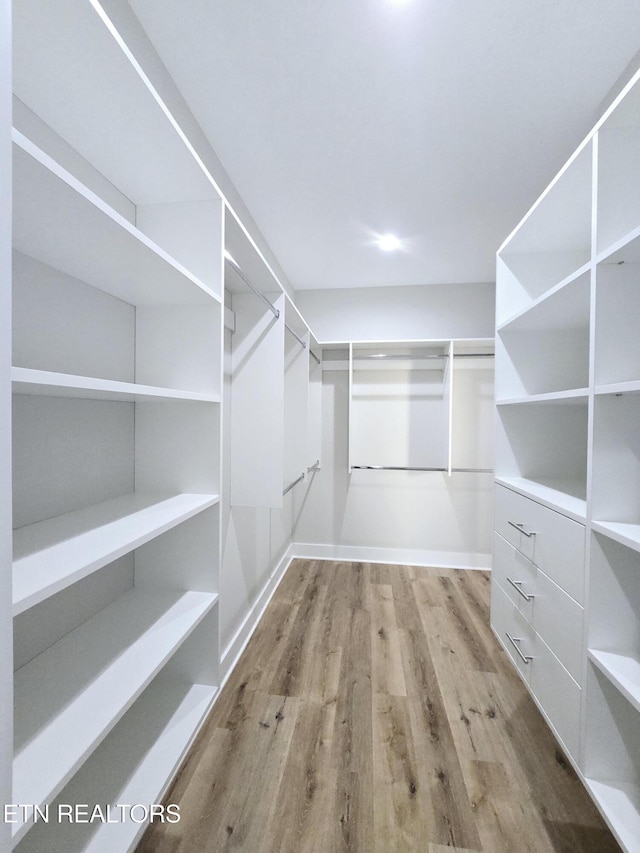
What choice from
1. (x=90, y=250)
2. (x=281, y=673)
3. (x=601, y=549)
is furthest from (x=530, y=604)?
(x=90, y=250)

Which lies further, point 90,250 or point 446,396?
point 446,396

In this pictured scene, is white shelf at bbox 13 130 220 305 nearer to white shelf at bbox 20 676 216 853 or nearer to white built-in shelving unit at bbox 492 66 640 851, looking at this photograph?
white built-in shelving unit at bbox 492 66 640 851

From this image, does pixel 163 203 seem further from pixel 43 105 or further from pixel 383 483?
pixel 383 483

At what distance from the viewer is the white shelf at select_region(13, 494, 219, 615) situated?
0.72 metres

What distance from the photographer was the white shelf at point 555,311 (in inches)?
54.3

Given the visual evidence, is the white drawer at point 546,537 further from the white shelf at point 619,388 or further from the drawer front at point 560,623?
the white shelf at point 619,388

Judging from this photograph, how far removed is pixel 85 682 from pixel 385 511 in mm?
2826

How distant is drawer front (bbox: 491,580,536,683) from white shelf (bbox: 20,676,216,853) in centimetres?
135

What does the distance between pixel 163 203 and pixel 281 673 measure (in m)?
2.17

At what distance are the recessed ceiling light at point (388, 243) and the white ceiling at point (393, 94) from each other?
0.64 ft

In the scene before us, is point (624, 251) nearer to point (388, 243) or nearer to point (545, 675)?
point (545, 675)

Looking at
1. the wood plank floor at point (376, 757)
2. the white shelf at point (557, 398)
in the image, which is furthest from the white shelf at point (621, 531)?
the wood plank floor at point (376, 757)

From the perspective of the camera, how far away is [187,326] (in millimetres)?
1387

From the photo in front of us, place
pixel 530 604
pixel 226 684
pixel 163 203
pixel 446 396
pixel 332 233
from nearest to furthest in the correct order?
pixel 163 203 < pixel 530 604 < pixel 226 684 < pixel 332 233 < pixel 446 396
